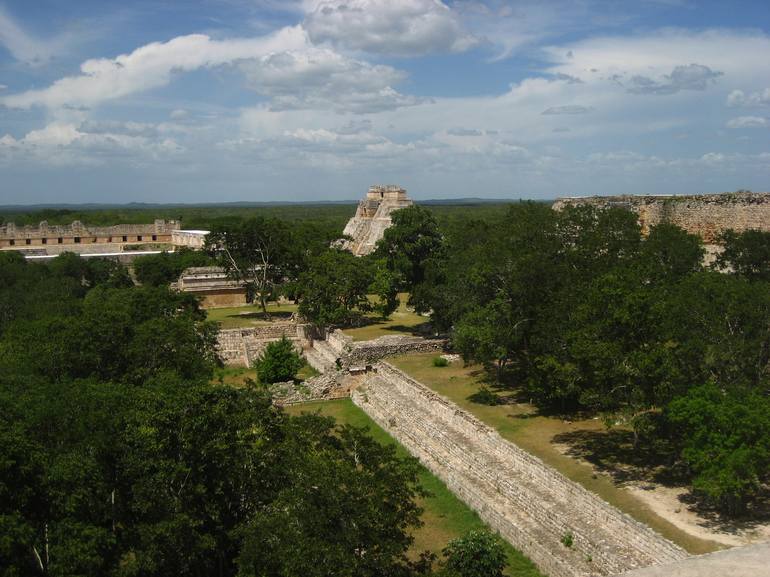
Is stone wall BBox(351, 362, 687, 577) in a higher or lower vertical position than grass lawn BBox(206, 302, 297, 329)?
lower

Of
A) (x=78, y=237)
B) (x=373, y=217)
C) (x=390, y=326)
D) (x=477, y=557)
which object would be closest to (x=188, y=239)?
(x=78, y=237)

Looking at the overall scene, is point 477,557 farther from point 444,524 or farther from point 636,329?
point 636,329

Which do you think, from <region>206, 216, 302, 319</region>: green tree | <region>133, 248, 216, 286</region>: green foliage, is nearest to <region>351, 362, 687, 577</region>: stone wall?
<region>206, 216, 302, 319</region>: green tree

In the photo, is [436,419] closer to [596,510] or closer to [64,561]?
[596,510]

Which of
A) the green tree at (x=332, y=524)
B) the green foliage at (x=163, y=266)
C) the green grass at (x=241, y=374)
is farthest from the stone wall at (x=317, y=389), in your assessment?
the green foliage at (x=163, y=266)

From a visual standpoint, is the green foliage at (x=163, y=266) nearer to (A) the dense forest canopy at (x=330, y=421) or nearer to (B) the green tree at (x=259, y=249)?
(B) the green tree at (x=259, y=249)

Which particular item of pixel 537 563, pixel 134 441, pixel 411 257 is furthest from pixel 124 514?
pixel 411 257

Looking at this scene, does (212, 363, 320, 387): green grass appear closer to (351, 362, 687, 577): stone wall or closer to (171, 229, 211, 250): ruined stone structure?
(351, 362, 687, 577): stone wall
